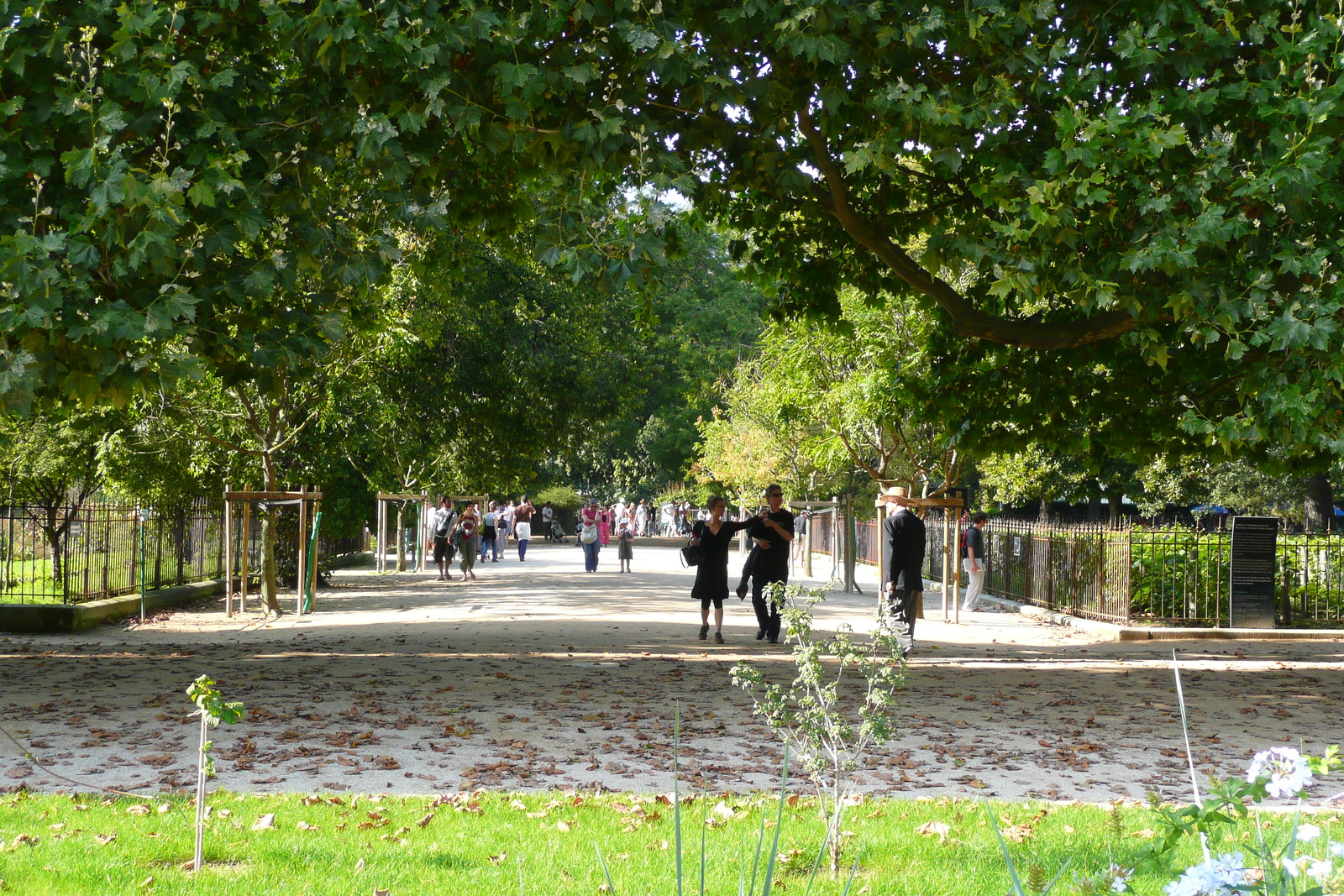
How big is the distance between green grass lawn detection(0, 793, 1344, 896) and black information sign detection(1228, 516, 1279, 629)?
12.5 m

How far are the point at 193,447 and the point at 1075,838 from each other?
18197 millimetres

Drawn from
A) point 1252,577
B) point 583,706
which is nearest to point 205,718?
point 583,706

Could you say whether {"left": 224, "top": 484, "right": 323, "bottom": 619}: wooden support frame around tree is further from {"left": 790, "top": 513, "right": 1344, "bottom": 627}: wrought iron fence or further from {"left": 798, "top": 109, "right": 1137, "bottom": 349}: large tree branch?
{"left": 790, "top": 513, "right": 1344, "bottom": 627}: wrought iron fence

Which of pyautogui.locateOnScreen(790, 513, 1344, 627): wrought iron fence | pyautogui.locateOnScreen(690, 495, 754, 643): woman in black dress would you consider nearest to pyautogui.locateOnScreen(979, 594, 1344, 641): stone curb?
pyautogui.locateOnScreen(790, 513, 1344, 627): wrought iron fence

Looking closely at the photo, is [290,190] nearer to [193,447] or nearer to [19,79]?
[19,79]

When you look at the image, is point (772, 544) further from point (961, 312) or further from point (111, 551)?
point (111, 551)

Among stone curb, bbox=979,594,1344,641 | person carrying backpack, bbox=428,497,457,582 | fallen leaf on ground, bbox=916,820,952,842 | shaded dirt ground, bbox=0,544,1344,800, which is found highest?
person carrying backpack, bbox=428,497,457,582

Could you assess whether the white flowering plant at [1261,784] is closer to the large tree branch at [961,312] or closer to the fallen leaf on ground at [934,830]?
the fallen leaf on ground at [934,830]

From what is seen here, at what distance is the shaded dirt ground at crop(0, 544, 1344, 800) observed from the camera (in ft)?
24.7

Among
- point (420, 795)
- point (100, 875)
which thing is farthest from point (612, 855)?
point (100, 875)

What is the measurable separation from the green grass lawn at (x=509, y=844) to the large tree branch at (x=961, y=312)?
5.81 meters

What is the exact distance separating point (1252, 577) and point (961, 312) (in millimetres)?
8898

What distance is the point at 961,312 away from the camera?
11.4 m

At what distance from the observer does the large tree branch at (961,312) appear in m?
11.1
